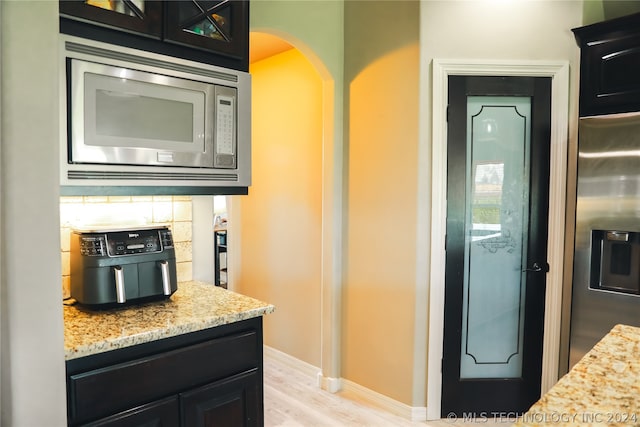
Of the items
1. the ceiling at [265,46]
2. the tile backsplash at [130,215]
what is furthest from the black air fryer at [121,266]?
the ceiling at [265,46]

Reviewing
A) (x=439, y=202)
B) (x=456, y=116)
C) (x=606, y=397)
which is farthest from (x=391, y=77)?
(x=606, y=397)

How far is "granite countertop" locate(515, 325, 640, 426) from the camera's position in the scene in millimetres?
884

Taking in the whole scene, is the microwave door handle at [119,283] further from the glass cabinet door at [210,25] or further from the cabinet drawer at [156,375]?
the glass cabinet door at [210,25]

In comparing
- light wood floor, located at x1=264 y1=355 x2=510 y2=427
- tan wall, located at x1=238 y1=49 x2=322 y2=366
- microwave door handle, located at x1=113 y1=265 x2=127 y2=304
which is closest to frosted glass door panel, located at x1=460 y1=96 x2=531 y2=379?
light wood floor, located at x1=264 y1=355 x2=510 y2=427

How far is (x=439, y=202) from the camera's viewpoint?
2717mm

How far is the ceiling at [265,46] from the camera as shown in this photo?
3256 millimetres

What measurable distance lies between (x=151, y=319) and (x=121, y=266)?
0.24 meters

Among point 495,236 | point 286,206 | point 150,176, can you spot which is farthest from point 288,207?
point 150,176

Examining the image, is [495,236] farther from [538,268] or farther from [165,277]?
[165,277]

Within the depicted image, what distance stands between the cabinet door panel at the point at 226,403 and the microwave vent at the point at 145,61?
1223 millimetres

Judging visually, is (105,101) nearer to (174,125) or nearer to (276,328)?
(174,125)

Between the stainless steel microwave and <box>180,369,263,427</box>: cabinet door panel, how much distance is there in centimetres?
80

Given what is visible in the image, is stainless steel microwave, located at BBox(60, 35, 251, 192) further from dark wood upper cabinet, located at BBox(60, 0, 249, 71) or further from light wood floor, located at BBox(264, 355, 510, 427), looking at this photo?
light wood floor, located at BBox(264, 355, 510, 427)

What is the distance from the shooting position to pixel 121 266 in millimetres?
1703
